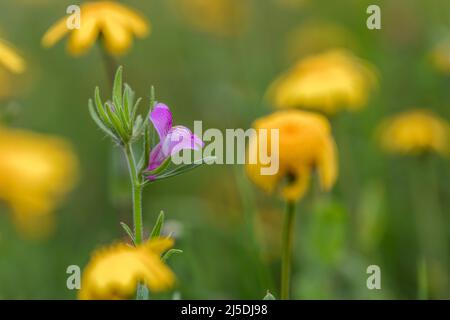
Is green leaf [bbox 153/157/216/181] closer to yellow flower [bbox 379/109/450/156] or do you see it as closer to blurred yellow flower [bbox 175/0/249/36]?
yellow flower [bbox 379/109/450/156]

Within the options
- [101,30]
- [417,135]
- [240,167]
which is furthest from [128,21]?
[417,135]

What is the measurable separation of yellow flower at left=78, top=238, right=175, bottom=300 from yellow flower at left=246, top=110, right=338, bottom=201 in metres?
0.55

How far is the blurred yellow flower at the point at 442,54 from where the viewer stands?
288 centimetres

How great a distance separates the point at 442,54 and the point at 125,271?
1.84 metres

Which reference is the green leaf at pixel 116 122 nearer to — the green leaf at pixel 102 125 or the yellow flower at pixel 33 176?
the green leaf at pixel 102 125

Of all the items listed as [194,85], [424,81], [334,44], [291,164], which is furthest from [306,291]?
[334,44]

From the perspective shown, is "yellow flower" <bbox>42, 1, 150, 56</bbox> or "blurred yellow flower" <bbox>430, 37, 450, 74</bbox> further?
"blurred yellow flower" <bbox>430, 37, 450, 74</bbox>

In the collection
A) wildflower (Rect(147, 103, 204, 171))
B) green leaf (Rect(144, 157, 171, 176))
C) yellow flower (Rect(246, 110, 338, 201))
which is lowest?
green leaf (Rect(144, 157, 171, 176))

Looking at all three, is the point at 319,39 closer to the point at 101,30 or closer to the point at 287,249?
the point at 101,30

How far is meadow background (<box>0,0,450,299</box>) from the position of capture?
2.55 m

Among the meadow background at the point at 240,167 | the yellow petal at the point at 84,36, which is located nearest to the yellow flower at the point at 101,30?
the yellow petal at the point at 84,36

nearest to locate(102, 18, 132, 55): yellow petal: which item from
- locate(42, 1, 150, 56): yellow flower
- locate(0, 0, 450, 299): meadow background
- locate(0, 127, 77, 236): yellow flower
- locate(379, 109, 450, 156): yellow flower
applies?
locate(42, 1, 150, 56): yellow flower

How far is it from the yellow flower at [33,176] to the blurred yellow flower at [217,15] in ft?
4.73

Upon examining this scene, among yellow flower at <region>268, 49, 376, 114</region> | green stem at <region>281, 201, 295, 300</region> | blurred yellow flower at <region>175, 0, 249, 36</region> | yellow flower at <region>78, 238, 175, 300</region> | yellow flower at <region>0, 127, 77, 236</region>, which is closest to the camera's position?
yellow flower at <region>78, 238, 175, 300</region>
